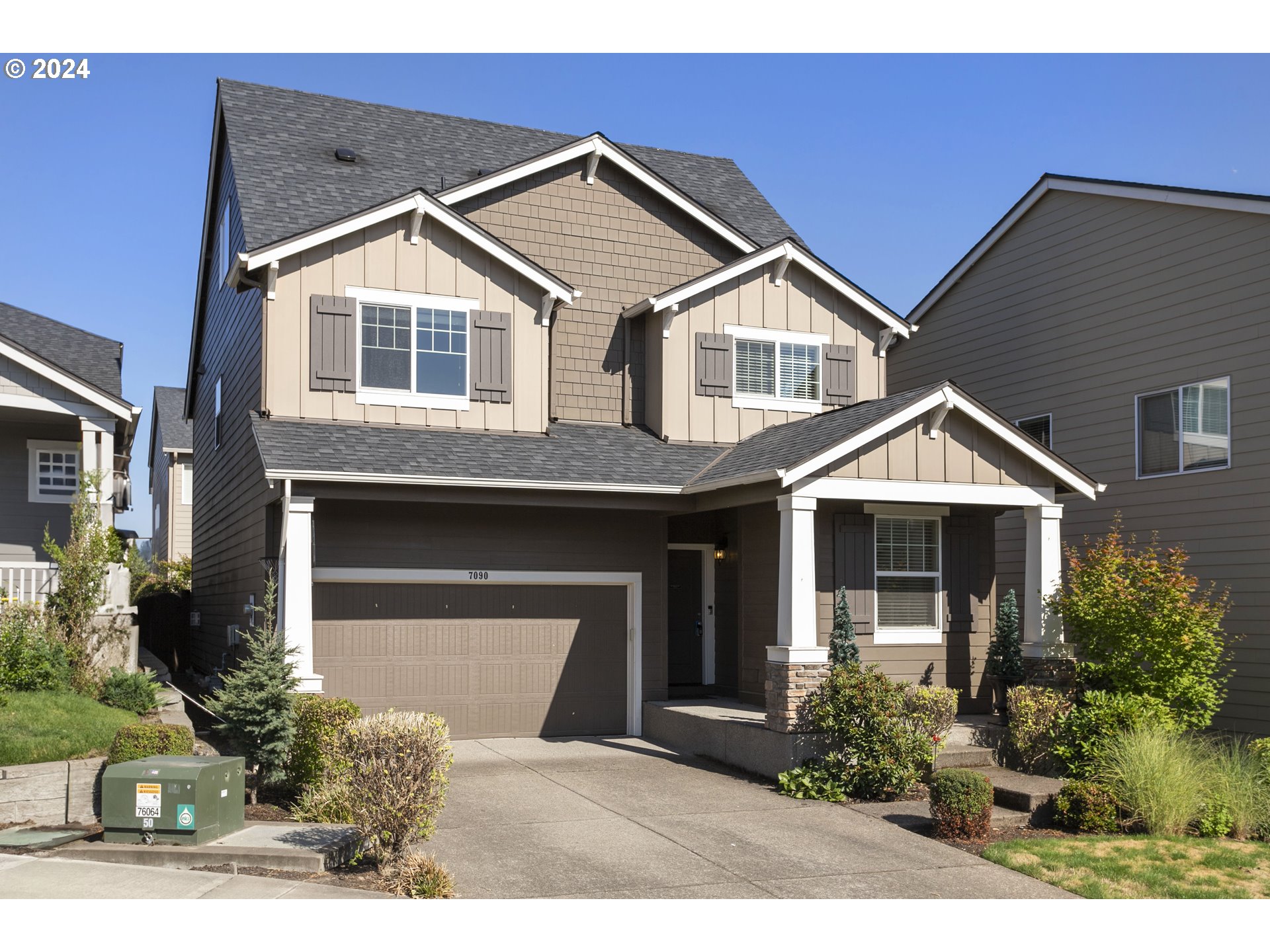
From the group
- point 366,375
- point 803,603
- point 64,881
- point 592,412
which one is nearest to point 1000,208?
point 592,412

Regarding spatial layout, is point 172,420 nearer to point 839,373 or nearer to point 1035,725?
point 839,373

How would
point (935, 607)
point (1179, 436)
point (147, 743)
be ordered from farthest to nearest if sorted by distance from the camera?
point (1179, 436)
point (935, 607)
point (147, 743)

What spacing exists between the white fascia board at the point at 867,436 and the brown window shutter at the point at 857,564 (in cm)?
182

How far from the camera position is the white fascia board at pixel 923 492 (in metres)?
12.5

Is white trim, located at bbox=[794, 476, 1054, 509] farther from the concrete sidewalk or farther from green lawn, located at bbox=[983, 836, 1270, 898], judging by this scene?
the concrete sidewalk

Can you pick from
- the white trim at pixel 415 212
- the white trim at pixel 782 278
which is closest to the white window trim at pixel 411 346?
the white trim at pixel 415 212

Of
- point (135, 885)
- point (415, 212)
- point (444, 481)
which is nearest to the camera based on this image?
point (135, 885)

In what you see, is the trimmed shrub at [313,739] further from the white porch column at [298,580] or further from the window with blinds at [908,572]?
the window with blinds at [908,572]

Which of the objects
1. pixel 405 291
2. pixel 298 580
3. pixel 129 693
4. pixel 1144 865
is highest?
pixel 405 291

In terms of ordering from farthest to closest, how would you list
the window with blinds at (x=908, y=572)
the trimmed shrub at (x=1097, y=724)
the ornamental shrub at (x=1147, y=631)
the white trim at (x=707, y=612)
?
the white trim at (x=707, y=612)
the window with blinds at (x=908, y=572)
the ornamental shrub at (x=1147, y=631)
the trimmed shrub at (x=1097, y=724)

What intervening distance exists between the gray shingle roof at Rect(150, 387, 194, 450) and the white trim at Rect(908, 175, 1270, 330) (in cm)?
2210

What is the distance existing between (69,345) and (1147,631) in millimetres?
15452

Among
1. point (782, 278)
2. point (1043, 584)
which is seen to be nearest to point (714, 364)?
point (782, 278)

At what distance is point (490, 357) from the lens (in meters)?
15.0
